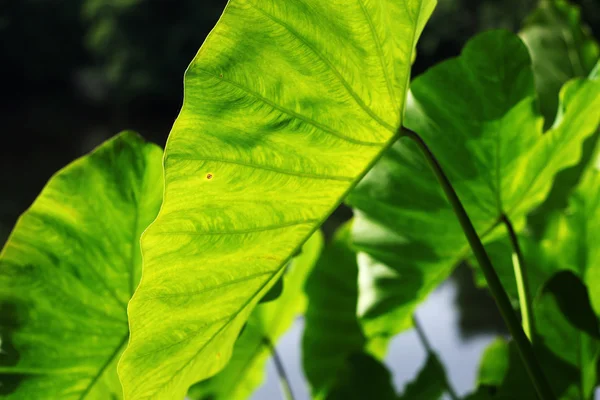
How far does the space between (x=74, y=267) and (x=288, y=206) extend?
0.17 metres

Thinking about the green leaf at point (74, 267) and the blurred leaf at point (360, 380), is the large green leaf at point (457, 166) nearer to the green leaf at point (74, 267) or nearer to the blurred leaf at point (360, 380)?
the blurred leaf at point (360, 380)

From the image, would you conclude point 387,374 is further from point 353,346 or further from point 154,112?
point 154,112

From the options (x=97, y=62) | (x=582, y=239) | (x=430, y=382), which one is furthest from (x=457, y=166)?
(x=97, y=62)

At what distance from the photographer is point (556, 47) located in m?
0.83

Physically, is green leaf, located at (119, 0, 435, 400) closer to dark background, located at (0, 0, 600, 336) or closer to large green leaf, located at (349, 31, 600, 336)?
large green leaf, located at (349, 31, 600, 336)

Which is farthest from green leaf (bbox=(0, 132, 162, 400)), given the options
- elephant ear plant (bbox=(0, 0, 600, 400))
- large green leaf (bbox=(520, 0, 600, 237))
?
large green leaf (bbox=(520, 0, 600, 237))

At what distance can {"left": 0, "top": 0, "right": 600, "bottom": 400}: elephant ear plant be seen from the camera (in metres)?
0.38

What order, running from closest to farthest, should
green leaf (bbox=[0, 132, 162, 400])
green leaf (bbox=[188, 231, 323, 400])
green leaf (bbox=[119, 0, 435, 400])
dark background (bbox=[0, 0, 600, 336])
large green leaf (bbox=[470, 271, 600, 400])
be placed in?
green leaf (bbox=[119, 0, 435, 400])
green leaf (bbox=[0, 132, 162, 400])
large green leaf (bbox=[470, 271, 600, 400])
green leaf (bbox=[188, 231, 323, 400])
dark background (bbox=[0, 0, 600, 336])

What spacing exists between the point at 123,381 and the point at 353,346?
0.47 m

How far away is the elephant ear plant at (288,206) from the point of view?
0.38m

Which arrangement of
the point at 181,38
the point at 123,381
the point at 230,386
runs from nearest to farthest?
the point at 123,381 → the point at 230,386 → the point at 181,38

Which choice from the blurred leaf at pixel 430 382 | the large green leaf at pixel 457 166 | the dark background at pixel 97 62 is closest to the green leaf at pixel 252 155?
the large green leaf at pixel 457 166

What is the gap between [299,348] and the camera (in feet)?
2.72

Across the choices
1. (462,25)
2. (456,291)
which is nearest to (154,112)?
(462,25)
